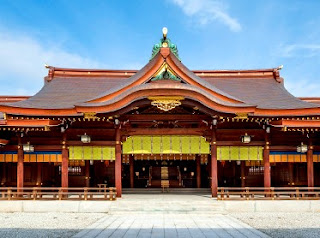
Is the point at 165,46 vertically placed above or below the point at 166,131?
above

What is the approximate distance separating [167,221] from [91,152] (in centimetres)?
647

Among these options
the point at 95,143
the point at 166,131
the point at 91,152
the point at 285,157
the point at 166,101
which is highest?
the point at 166,101

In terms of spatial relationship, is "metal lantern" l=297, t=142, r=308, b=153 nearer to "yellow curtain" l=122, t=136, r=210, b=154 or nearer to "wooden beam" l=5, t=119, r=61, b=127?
"yellow curtain" l=122, t=136, r=210, b=154

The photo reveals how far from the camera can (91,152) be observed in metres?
18.9

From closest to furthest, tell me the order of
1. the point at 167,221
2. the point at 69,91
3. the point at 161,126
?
the point at 167,221 < the point at 161,126 < the point at 69,91

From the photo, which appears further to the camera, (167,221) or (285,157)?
(285,157)

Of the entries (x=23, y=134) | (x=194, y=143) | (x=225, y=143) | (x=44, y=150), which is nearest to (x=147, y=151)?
(x=194, y=143)

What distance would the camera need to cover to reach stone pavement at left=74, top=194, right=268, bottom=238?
39.0 ft

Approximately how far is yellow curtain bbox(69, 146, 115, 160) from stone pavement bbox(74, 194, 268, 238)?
252cm

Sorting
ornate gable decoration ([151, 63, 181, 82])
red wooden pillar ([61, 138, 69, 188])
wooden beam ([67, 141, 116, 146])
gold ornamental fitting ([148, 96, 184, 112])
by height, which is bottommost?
red wooden pillar ([61, 138, 69, 188])

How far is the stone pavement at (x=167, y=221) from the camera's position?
1188 cm

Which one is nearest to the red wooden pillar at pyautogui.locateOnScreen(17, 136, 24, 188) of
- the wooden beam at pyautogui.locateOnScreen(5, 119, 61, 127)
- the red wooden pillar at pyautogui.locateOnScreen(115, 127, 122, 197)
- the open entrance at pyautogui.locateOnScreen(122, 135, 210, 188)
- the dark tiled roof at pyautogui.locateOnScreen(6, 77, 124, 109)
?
the wooden beam at pyautogui.locateOnScreen(5, 119, 61, 127)

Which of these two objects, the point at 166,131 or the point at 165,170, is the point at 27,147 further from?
the point at 165,170

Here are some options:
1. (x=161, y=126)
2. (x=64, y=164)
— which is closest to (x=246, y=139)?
(x=161, y=126)
